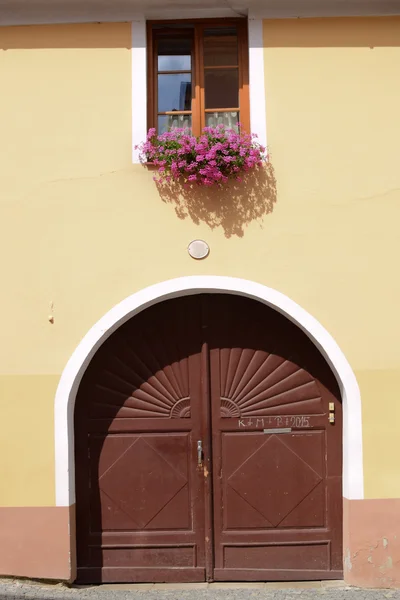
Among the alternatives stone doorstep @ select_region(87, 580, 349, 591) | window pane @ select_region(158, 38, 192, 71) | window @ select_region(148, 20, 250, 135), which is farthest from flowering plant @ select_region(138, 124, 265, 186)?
stone doorstep @ select_region(87, 580, 349, 591)

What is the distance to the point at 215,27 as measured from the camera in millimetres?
6047

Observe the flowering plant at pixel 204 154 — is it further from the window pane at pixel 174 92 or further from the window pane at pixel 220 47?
the window pane at pixel 220 47

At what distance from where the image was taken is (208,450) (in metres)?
5.90

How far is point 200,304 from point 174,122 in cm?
160

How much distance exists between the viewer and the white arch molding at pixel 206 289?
18.4 feet

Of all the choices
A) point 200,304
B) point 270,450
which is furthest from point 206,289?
point 270,450

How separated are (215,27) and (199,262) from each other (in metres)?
2.11

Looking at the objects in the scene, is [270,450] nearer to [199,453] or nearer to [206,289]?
[199,453]

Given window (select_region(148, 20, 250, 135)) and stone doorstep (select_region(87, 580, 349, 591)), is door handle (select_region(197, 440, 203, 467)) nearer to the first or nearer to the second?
stone doorstep (select_region(87, 580, 349, 591))

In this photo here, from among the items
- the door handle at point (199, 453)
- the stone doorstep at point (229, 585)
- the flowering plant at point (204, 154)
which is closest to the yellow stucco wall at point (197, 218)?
the flowering plant at point (204, 154)

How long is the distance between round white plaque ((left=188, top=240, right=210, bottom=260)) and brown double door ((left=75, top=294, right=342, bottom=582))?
0.44 m

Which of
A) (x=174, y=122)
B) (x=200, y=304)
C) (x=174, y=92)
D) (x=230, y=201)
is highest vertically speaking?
A: (x=174, y=92)

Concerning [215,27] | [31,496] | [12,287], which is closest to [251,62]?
[215,27]

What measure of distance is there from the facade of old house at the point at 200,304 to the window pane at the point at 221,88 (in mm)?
26
